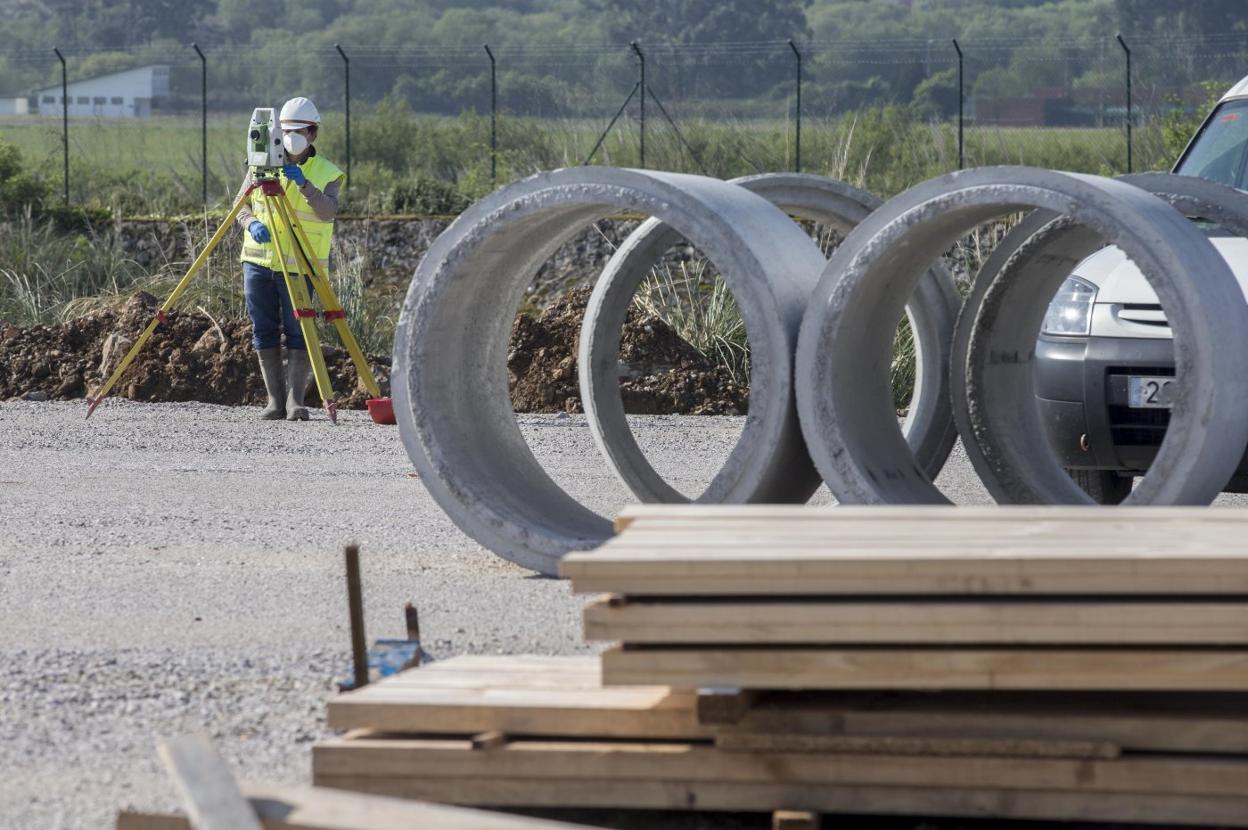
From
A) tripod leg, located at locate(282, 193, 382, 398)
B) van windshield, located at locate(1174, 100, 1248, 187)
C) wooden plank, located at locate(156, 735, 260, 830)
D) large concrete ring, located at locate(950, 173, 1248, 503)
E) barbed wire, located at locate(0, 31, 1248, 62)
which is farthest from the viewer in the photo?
barbed wire, located at locate(0, 31, 1248, 62)

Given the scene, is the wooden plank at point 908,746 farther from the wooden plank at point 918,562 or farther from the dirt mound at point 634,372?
the dirt mound at point 634,372

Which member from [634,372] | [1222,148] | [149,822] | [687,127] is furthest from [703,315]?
[149,822]

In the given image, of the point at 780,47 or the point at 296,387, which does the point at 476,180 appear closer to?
the point at 296,387

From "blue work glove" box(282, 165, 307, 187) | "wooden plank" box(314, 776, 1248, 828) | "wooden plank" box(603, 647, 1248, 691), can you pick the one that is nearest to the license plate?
"wooden plank" box(603, 647, 1248, 691)

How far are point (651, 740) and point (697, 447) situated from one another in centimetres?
690

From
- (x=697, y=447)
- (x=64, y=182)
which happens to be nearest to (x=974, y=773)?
(x=697, y=447)

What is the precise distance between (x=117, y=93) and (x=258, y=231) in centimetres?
6357

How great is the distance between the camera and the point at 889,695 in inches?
158

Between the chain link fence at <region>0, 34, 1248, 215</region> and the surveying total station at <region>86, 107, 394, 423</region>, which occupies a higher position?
the chain link fence at <region>0, 34, 1248, 215</region>

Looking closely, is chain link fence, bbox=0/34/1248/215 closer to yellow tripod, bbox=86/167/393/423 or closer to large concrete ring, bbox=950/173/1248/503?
yellow tripod, bbox=86/167/393/423

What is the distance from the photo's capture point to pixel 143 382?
1347 cm

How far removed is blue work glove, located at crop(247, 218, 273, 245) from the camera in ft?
36.9

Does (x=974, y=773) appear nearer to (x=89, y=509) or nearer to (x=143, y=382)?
(x=89, y=509)

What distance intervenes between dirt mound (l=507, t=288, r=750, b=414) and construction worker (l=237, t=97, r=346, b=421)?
6.15ft
